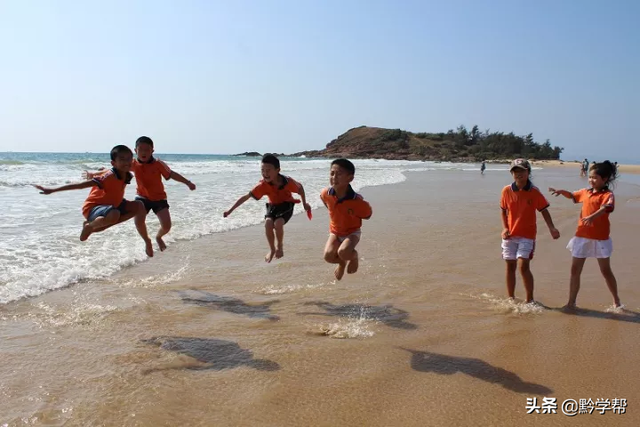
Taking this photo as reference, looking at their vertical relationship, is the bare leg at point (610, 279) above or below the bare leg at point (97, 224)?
below

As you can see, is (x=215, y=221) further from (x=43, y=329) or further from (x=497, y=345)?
(x=497, y=345)

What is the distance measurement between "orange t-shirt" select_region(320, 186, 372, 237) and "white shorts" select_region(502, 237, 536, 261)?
192 centimetres

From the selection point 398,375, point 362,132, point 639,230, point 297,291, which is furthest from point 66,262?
point 362,132

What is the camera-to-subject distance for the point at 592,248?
246 inches

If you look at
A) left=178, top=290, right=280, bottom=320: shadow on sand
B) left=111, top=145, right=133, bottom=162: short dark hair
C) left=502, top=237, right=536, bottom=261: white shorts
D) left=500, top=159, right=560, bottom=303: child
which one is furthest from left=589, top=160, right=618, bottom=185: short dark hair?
left=111, top=145, right=133, bottom=162: short dark hair

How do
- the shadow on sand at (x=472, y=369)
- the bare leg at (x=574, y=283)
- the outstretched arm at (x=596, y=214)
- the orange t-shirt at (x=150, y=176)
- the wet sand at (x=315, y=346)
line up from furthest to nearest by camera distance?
the orange t-shirt at (x=150, y=176) → the bare leg at (x=574, y=283) → the outstretched arm at (x=596, y=214) → the shadow on sand at (x=472, y=369) → the wet sand at (x=315, y=346)

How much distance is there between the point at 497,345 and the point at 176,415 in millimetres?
3046

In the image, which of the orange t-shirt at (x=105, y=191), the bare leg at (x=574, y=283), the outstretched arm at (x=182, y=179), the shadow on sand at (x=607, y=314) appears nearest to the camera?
the shadow on sand at (x=607, y=314)

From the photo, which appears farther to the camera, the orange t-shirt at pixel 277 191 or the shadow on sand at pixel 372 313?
the orange t-shirt at pixel 277 191

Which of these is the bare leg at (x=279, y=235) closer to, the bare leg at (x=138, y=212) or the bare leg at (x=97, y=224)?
the bare leg at (x=138, y=212)

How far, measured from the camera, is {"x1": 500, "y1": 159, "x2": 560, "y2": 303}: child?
625 cm

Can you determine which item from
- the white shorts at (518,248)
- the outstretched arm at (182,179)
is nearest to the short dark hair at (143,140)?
the outstretched arm at (182,179)

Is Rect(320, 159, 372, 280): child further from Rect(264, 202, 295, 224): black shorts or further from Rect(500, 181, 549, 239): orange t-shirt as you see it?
Rect(500, 181, 549, 239): orange t-shirt

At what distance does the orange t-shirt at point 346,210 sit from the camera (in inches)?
236
